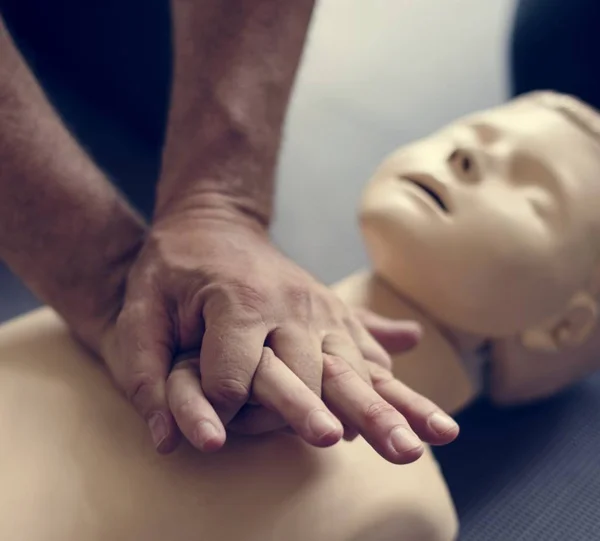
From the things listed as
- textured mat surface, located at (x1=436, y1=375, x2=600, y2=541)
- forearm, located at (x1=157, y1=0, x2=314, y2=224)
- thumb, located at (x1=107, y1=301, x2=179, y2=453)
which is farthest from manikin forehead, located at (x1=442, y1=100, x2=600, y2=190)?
thumb, located at (x1=107, y1=301, x2=179, y2=453)

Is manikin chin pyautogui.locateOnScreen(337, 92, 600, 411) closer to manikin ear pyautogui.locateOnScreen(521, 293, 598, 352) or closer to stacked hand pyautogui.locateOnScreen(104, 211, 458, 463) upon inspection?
manikin ear pyautogui.locateOnScreen(521, 293, 598, 352)

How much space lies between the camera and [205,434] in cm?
57

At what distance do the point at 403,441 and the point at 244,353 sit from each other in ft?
0.45

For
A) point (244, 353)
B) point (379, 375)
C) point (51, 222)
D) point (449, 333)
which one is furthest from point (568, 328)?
point (51, 222)

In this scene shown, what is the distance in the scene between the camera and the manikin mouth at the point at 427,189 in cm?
91

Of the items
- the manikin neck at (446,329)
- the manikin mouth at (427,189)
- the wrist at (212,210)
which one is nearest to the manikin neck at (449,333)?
the manikin neck at (446,329)

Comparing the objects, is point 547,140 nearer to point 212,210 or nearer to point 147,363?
point 212,210

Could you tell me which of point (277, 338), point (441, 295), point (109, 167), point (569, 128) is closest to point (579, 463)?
point (441, 295)

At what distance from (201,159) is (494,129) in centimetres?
34

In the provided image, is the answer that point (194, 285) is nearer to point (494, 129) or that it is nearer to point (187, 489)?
point (187, 489)

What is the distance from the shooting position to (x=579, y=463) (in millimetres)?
1009

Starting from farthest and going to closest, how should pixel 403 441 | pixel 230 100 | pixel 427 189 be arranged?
pixel 427 189
pixel 230 100
pixel 403 441

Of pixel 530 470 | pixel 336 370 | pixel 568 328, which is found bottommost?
pixel 530 470

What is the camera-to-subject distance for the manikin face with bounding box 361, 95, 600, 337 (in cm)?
87
